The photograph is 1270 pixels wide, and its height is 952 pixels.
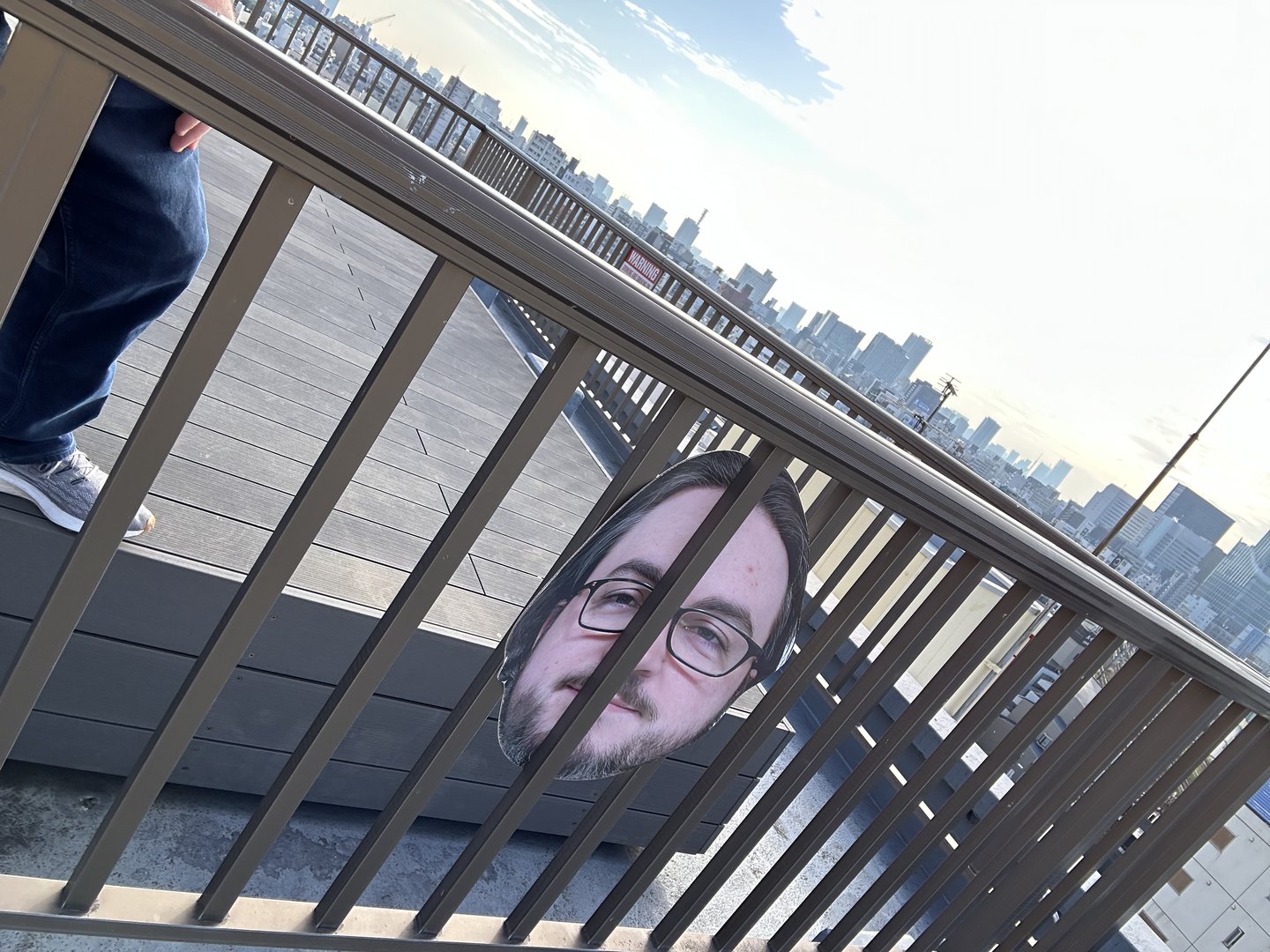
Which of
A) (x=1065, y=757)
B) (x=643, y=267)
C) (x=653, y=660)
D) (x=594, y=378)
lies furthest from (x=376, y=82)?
(x=1065, y=757)

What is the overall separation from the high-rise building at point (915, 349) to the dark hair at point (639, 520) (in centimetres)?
3921

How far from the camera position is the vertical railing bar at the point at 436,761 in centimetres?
104

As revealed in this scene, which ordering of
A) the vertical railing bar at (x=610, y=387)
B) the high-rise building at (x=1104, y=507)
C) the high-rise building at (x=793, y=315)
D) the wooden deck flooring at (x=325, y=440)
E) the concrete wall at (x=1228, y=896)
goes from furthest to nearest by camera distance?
the high-rise building at (x=793, y=315) < the concrete wall at (x=1228, y=896) < the high-rise building at (x=1104, y=507) < the vertical railing bar at (x=610, y=387) < the wooden deck flooring at (x=325, y=440)

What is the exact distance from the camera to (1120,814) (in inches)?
65.6

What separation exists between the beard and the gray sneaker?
0.81m

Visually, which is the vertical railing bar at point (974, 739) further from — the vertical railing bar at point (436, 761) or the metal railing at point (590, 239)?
the vertical railing bar at point (436, 761)

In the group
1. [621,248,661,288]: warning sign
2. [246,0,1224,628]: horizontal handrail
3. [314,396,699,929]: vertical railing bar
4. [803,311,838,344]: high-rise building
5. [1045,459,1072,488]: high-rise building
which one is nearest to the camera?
[314,396,699,929]: vertical railing bar

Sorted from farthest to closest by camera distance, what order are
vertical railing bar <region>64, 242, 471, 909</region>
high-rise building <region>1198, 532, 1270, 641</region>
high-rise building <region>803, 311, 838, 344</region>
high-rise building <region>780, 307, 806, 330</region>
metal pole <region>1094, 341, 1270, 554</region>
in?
high-rise building <region>803, 311, 838, 344</region> < high-rise building <region>780, 307, 806, 330</region> < high-rise building <region>1198, 532, 1270, 641</region> < metal pole <region>1094, 341, 1270, 554</region> < vertical railing bar <region>64, 242, 471, 909</region>

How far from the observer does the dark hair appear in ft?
3.46

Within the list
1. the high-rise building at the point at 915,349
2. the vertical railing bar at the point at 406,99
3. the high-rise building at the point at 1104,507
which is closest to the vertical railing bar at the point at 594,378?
the vertical railing bar at the point at 406,99

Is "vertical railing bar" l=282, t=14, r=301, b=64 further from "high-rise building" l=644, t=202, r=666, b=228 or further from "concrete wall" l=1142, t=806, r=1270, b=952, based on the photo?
"high-rise building" l=644, t=202, r=666, b=228

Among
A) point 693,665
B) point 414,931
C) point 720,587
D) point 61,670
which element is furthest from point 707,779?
point 61,670

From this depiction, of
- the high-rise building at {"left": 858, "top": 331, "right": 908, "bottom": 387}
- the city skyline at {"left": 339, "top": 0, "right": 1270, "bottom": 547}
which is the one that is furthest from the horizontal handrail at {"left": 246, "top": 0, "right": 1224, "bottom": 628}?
the high-rise building at {"left": 858, "top": 331, "right": 908, "bottom": 387}

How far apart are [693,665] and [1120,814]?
1056 mm
